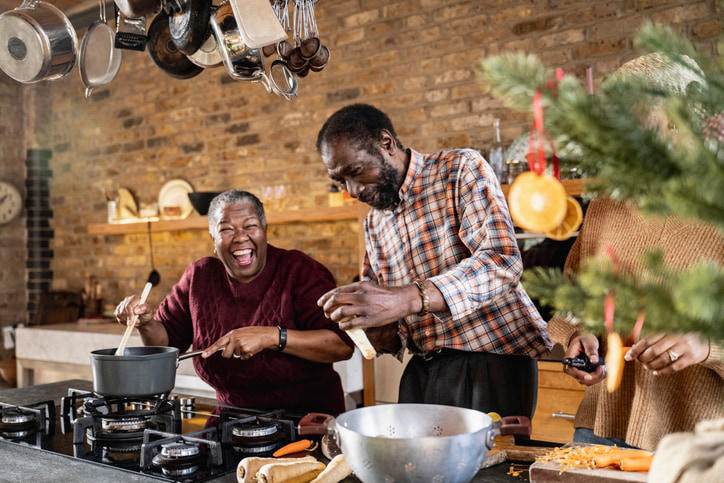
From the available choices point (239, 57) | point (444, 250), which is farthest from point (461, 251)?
point (239, 57)

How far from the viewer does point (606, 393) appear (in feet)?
4.79

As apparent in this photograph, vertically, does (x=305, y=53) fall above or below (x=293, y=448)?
above

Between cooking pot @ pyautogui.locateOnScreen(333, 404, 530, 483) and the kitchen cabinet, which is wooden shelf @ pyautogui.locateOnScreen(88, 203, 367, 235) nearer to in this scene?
the kitchen cabinet

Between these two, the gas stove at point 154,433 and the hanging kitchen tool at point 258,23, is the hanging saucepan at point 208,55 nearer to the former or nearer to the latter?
the hanging kitchen tool at point 258,23

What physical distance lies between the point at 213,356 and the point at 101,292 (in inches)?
146

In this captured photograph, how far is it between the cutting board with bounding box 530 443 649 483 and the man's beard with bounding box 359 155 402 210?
0.90 meters

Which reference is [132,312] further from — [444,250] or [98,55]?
[444,250]

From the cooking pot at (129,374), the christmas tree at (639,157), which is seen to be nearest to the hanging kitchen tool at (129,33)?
the cooking pot at (129,374)

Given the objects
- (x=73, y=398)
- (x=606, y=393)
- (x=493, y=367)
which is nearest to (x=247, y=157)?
(x=73, y=398)

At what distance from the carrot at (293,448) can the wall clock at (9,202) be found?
16.9 feet

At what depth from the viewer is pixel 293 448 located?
1351 millimetres

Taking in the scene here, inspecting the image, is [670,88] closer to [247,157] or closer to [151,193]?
[247,157]

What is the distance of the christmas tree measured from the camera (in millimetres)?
406

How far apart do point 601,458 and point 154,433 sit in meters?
0.91
